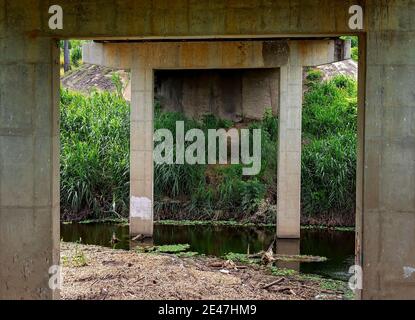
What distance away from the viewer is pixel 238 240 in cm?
2000

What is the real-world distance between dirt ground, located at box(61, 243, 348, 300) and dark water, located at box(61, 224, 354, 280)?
1.94m

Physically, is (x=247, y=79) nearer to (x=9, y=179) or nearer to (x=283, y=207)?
(x=283, y=207)

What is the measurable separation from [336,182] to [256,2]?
1438 cm

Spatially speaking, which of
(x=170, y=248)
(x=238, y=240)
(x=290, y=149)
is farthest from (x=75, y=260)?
(x=290, y=149)

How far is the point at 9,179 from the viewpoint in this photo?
31.7ft

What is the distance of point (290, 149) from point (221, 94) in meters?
7.81

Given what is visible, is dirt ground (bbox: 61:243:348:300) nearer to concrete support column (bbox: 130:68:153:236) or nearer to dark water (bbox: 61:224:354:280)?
dark water (bbox: 61:224:354:280)

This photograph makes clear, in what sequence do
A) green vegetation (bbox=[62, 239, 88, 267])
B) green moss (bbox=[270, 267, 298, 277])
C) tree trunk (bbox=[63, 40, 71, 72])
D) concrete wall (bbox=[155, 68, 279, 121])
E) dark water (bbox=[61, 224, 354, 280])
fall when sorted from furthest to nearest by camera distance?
1. tree trunk (bbox=[63, 40, 71, 72])
2. concrete wall (bbox=[155, 68, 279, 121])
3. dark water (bbox=[61, 224, 354, 280])
4. green moss (bbox=[270, 267, 298, 277])
5. green vegetation (bbox=[62, 239, 88, 267])

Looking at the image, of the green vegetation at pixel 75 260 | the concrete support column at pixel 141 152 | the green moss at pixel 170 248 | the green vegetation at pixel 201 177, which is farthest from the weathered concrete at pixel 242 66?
the green vegetation at pixel 75 260

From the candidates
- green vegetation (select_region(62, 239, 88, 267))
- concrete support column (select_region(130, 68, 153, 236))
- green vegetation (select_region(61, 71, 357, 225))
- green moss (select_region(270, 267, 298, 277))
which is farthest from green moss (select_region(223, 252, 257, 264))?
green vegetation (select_region(61, 71, 357, 225))

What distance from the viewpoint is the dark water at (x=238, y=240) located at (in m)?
17.1

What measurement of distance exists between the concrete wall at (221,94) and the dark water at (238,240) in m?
6.92

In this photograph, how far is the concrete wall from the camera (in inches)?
1095

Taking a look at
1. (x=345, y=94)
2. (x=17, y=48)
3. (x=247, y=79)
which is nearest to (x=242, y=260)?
(x=17, y=48)
